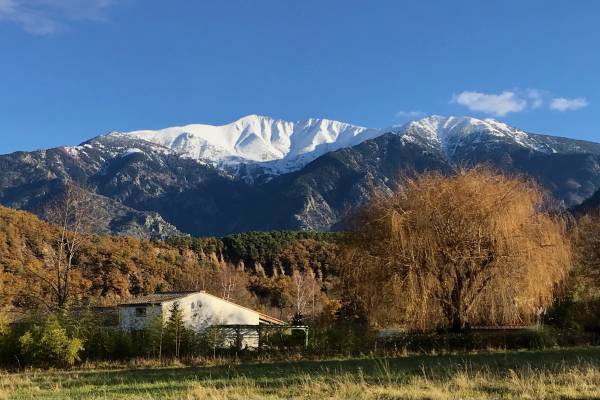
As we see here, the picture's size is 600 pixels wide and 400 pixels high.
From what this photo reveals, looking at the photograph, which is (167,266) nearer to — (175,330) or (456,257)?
(175,330)

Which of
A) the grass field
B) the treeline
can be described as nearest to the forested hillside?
the treeline

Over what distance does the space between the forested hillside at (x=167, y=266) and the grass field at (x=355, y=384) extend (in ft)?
86.6

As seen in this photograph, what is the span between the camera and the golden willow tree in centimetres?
2388

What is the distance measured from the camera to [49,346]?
22703 mm

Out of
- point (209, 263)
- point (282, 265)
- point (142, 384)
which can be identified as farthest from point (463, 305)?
point (282, 265)

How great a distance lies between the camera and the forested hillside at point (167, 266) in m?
53.7

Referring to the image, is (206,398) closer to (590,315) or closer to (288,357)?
(288,357)

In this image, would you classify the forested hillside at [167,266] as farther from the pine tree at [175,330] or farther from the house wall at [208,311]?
the pine tree at [175,330]

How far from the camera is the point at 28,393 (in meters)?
12.8

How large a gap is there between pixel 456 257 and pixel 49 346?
1631 centimetres

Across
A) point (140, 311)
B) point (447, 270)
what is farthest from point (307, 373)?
point (140, 311)

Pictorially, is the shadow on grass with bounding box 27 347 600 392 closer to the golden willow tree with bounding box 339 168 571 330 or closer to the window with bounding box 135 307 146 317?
the golden willow tree with bounding box 339 168 571 330

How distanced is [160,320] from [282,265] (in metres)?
84.0

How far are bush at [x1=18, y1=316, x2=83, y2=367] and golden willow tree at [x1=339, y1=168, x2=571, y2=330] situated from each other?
37.6 ft
